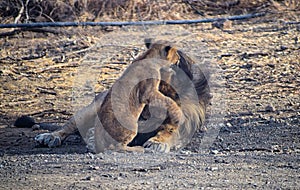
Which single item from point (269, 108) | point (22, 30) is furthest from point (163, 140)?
point (22, 30)

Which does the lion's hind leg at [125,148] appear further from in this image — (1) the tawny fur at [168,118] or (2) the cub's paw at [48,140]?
(2) the cub's paw at [48,140]

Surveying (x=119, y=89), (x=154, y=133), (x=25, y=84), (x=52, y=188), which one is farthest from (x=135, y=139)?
(x=25, y=84)

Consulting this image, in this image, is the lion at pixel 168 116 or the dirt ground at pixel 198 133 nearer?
the dirt ground at pixel 198 133

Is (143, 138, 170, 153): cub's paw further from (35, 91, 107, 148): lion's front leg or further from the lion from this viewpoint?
(35, 91, 107, 148): lion's front leg

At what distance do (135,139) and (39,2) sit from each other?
5626mm

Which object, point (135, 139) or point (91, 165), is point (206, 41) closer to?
point (135, 139)

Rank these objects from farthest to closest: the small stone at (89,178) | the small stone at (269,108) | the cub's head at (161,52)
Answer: the small stone at (269,108) < the cub's head at (161,52) < the small stone at (89,178)

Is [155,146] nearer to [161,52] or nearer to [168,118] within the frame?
[168,118]

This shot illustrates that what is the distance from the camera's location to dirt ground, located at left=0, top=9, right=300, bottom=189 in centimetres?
508

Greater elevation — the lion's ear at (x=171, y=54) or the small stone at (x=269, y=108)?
the lion's ear at (x=171, y=54)

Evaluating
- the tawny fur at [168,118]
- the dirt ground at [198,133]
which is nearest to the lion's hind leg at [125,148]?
the dirt ground at [198,133]

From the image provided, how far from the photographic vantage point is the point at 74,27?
36.5 feet

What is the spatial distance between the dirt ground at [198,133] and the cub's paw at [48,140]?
10 centimetres

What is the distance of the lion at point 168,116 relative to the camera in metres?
6.14
